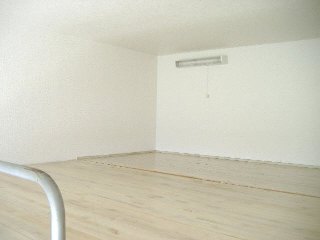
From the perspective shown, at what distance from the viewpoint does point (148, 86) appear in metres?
8.30

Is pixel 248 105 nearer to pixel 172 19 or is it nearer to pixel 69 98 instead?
pixel 172 19

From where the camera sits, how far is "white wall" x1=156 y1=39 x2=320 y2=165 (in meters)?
6.24

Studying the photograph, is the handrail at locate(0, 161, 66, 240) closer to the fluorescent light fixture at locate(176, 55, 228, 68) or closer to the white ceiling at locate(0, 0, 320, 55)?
the white ceiling at locate(0, 0, 320, 55)

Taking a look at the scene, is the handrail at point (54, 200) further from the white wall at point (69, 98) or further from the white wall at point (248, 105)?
the white wall at point (248, 105)

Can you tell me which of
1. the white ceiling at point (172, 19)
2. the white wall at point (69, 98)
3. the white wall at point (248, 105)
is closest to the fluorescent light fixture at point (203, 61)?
the white wall at point (248, 105)

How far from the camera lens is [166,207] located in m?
3.25

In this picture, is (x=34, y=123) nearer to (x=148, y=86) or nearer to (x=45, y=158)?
(x=45, y=158)

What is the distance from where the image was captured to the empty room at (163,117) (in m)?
2.99

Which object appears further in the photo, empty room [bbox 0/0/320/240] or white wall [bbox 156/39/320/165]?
white wall [bbox 156/39/320/165]

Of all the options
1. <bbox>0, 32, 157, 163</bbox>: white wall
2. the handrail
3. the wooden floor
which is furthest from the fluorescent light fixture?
the handrail

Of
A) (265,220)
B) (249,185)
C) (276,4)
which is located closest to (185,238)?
(265,220)

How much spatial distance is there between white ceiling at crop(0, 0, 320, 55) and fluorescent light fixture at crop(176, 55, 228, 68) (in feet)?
1.40

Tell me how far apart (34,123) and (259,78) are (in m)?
4.65

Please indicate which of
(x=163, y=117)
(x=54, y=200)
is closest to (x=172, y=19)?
(x=163, y=117)
